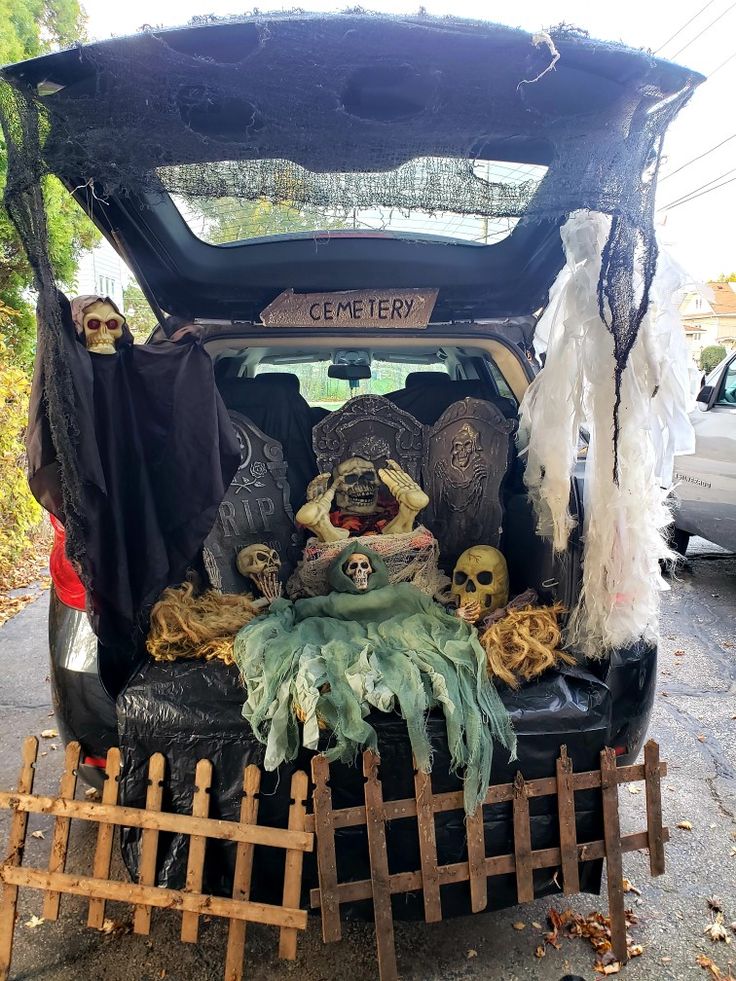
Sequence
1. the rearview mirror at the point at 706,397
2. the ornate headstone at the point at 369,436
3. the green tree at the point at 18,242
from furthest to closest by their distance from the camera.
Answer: the green tree at the point at 18,242
the rearview mirror at the point at 706,397
the ornate headstone at the point at 369,436

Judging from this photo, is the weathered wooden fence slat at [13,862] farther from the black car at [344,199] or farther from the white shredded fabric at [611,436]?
the white shredded fabric at [611,436]

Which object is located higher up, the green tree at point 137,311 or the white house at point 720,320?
the white house at point 720,320

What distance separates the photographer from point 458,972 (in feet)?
6.91

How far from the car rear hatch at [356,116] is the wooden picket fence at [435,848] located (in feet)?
5.17

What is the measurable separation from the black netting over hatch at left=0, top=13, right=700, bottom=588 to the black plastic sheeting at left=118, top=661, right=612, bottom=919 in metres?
0.59

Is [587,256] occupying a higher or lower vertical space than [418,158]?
lower

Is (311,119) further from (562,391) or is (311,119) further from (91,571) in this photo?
(91,571)

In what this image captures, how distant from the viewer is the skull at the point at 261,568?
2.88 m

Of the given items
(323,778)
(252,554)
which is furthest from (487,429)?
(323,778)

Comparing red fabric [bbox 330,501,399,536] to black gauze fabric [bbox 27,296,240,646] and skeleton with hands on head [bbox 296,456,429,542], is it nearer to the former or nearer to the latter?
skeleton with hands on head [bbox 296,456,429,542]

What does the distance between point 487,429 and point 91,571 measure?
178 centimetres

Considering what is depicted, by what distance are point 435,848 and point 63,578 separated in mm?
1467

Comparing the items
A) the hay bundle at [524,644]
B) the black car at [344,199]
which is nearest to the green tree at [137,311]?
the black car at [344,199]

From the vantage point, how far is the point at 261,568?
9.46ft
